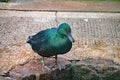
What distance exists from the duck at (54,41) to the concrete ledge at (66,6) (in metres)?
2.26

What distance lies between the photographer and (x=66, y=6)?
753cm

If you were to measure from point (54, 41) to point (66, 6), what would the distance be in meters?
2.62

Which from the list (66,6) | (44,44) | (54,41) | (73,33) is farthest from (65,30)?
(66,6)

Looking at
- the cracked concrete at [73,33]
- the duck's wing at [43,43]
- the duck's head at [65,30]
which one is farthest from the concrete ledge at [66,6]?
the duck's head at [65,30]

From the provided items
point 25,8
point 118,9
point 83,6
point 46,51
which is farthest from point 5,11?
point 46,51

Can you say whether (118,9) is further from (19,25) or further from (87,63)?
(87,63)

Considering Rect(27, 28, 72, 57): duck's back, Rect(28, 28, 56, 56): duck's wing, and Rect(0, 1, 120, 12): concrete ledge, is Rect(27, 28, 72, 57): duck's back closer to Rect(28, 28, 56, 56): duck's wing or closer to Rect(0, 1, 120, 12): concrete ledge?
Rect(28, 28, 56, 56): duck's wing

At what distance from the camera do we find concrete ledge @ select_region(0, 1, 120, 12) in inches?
291

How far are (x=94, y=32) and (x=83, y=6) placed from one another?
1124mm

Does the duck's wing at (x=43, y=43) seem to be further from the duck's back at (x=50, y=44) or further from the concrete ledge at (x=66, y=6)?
the concrete ledge at (x=66, y=6)

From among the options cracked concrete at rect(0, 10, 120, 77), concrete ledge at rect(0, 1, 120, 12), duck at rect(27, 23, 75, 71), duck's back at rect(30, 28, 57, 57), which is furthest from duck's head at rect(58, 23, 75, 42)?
concrete ledge at rect(0, 1, 120, 12)

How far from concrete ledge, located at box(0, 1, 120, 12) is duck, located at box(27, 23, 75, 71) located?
2.26 meters

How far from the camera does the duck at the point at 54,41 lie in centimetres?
492

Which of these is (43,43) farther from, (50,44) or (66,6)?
(66,6)
